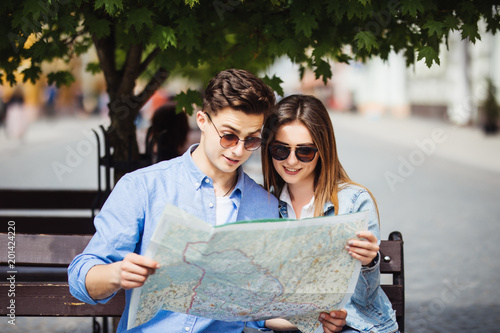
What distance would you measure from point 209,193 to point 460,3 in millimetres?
1490

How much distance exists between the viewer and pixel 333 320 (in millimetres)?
2236

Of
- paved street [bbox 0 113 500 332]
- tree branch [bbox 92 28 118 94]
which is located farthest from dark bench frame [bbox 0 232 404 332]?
paved street [bbox 0 113 500 332]

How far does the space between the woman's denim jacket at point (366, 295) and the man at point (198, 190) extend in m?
0.38

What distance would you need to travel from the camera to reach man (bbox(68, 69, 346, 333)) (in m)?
2.16

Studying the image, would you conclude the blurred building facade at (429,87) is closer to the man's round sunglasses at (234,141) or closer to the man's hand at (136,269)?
the man's round sunglasses at (234,141)

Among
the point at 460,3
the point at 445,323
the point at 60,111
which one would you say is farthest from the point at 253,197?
the point at 60,111

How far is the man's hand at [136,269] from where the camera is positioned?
1.80 meters

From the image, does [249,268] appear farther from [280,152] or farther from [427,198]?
[427,198]

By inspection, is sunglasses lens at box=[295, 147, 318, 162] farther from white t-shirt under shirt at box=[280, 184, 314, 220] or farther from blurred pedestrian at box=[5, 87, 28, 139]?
blurred pedestrian at box=[5, 87, 28, 139]

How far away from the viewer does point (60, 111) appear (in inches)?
1762

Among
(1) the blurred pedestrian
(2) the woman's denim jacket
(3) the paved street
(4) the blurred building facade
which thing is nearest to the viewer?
(2) the woman's denim jacket

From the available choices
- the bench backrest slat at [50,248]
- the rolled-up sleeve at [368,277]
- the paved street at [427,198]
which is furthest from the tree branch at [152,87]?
the paved street at [427,198]

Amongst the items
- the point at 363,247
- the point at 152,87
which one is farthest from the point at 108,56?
the point at 363,247

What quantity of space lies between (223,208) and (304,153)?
0.40 metres
